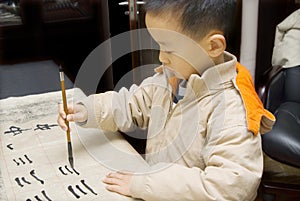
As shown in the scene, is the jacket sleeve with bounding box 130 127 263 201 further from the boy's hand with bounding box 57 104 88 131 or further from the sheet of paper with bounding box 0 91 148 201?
the boy's hand with bounding box 57 104 88 131

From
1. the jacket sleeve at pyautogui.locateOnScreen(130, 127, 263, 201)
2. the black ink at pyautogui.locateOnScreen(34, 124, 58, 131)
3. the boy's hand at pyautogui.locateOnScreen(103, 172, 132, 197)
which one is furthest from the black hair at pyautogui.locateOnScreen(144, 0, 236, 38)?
the black ink at pyautogui.locateOnScreen(34, 124, 58, 131)

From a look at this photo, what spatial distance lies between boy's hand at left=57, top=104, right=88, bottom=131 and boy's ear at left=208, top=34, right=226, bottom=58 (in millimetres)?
329

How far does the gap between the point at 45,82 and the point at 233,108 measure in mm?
1252

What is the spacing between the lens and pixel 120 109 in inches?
33.1

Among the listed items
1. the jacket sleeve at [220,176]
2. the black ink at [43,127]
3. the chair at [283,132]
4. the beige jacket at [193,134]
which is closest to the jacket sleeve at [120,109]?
the beige jacket at [193,134]

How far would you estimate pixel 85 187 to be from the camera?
0.67 m

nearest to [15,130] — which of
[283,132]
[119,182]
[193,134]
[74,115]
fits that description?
[74,115]

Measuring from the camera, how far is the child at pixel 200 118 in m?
0.58

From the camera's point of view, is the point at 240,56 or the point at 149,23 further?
the point at 240,56

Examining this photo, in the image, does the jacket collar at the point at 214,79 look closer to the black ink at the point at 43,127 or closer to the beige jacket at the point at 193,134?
the beige jacket at the point at 193,134

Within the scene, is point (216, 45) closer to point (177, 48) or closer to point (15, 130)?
point (177, 48)

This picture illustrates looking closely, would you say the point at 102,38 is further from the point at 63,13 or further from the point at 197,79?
the point at 197,79

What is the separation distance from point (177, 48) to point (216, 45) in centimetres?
7

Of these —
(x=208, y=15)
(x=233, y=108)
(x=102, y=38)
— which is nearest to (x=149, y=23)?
(x=208, y=15)
